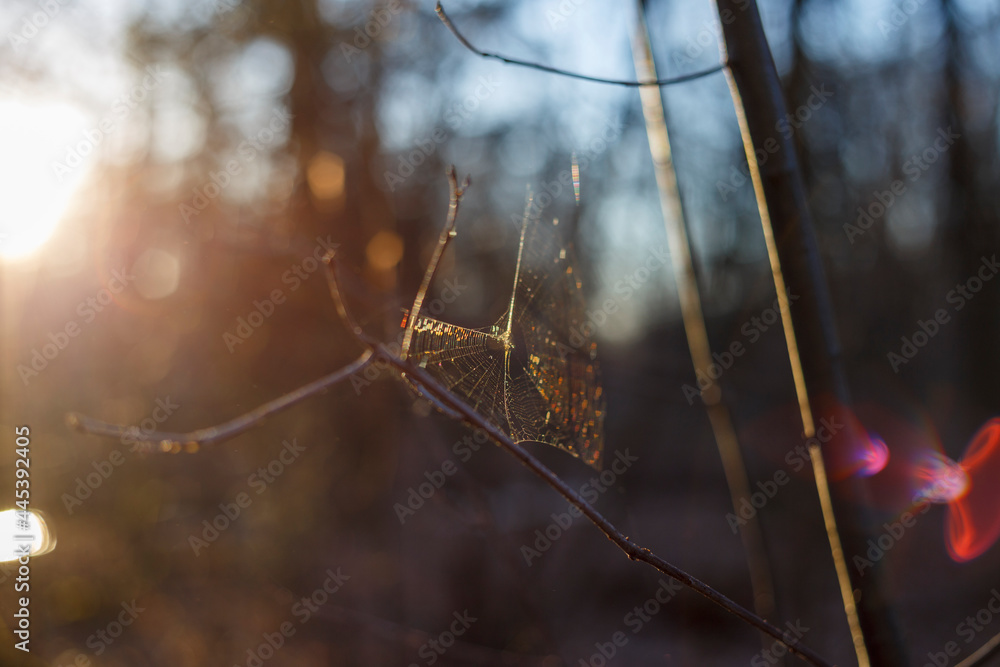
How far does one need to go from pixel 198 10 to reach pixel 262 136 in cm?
89

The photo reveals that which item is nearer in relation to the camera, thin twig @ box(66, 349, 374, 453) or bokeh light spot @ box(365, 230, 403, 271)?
thin twig @ box(66, 349, 374, 453)

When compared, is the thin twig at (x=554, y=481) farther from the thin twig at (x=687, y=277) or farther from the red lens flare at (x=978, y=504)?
the red lens flare at (x=978, y=504)

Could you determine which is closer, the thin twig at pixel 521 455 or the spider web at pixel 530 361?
the thin twig at pixel 521 455

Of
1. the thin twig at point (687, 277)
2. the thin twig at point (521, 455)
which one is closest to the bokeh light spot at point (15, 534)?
the thin twig at point (521, 455)

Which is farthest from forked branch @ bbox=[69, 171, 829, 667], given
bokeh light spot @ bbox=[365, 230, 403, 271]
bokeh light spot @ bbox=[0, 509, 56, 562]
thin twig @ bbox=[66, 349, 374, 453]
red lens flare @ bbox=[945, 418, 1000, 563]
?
red lens flare @ bbox=[945, 418, 1000, 563]

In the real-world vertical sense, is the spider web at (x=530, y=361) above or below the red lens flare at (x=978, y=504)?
above

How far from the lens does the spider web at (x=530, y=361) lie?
1422mm

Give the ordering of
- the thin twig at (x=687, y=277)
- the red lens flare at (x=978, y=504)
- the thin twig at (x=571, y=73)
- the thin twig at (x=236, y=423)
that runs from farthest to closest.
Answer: the red lens flare at (x=978, y=504)
the thin twig at (x=687, y=277)
the thin twig at (x=571, y=73)
the thin twig at (x=236, y=423)

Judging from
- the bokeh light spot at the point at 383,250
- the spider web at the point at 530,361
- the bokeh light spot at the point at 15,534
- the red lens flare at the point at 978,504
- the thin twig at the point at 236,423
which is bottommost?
the red lens flare at the point at 978,504

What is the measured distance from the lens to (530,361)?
179 cm

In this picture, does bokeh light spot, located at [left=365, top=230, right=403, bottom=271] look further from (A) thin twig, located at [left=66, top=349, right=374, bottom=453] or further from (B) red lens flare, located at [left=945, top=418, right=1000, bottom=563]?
(B) red lens flare, located at [left=945, top=418, right=1000, bottom=563]

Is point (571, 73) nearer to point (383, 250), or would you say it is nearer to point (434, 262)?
point (434, 262)

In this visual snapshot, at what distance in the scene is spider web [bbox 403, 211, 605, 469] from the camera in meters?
1.42

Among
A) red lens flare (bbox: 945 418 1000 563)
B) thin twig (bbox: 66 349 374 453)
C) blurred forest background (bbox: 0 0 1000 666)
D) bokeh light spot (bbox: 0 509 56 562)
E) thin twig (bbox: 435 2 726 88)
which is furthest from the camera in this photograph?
red lens flare (bbox: 945 418 1000 563)
